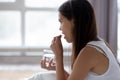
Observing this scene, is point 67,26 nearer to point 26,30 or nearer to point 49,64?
point 49,64

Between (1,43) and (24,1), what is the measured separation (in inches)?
25.2

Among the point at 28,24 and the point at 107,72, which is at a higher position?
the point at 28,24

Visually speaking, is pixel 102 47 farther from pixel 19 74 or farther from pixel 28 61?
pixel 28 61

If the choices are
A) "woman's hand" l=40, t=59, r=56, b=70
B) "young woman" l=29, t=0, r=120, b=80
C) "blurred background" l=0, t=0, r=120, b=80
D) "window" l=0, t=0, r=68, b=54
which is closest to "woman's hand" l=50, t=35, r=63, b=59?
"young woman" l=29, t=0, r=120, b=80

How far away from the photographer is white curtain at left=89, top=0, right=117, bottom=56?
2889 millimetres

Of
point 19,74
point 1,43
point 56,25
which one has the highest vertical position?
point 56,25

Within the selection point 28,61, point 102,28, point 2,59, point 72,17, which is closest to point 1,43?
point 2,59

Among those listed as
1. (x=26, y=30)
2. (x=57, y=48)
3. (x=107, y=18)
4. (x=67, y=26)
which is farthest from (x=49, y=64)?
(x=26, y=30)

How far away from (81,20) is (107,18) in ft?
5.78

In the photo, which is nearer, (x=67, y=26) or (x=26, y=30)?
(x=67, y=26)

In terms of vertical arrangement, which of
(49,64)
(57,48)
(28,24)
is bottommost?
(49,64)

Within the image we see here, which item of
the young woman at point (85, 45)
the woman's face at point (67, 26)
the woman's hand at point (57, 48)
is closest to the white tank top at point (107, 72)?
the young woman at point (85, 45)

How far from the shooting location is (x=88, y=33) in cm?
125

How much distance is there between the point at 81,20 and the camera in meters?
1.23
